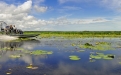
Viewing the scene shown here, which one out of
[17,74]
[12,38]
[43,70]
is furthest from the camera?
[12,38]

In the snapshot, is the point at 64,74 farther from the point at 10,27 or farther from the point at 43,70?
the point at 10,27

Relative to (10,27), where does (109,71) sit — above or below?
below

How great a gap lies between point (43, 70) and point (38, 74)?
0.76m

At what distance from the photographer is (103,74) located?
27.7ft

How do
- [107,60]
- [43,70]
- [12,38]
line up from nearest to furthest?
[43,70] → [107,60] → [12,38]

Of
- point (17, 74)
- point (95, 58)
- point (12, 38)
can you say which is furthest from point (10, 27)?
point (17, 74)

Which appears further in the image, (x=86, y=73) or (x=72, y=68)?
(x=72, y=68)

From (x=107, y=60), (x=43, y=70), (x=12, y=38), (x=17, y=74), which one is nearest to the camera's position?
(x=17, y=74)

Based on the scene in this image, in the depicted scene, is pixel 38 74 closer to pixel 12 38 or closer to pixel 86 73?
pixel 86 73

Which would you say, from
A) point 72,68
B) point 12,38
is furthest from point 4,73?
point 12,38

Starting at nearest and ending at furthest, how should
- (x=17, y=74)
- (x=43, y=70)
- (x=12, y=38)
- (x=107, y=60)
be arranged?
(x=17, y=74), (x=43, y=70), (x=107, y=60), (x=12, y=38)

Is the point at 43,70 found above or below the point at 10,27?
below

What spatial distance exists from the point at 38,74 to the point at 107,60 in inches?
211

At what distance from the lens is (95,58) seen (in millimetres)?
12359
